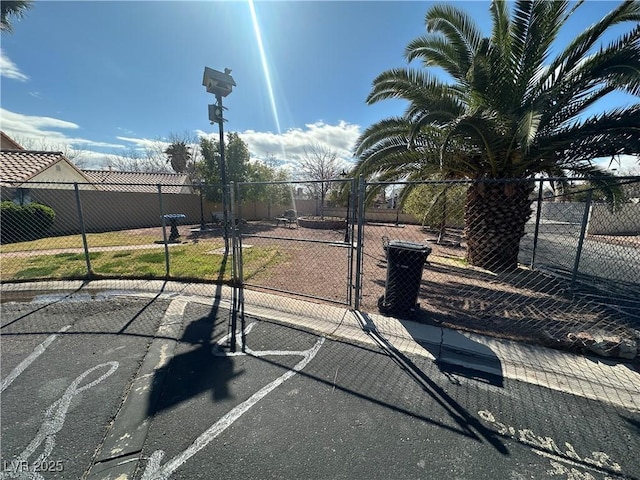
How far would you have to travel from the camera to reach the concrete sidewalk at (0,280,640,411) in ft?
9.19

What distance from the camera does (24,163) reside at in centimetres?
1360

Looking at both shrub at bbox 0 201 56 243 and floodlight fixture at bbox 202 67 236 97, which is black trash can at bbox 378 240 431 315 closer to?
floodlight fixture at bbox 202 67 236 97

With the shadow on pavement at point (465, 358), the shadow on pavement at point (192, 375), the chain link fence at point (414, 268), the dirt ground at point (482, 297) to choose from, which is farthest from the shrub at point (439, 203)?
the shadow on pavement at point (192, 375)

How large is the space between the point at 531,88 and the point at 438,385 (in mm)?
6571

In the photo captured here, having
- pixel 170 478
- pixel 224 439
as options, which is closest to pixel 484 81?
pixel 224 439

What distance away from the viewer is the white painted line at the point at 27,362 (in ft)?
8.91

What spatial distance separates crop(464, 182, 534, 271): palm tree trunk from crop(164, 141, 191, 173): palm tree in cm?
4099

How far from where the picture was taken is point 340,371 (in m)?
2.96

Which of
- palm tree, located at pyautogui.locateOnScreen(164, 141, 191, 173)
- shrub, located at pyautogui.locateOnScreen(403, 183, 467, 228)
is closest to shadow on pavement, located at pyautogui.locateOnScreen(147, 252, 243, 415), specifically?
shrub, located at pyautogui.locateOnScreen(403, 183, 467, 228)

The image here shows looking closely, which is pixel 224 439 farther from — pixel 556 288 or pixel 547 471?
pixel 556 288

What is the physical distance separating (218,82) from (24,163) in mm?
14204

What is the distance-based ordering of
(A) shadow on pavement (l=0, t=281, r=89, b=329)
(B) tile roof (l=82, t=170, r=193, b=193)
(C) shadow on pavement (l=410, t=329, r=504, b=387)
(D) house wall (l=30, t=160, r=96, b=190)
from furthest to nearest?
(B) tile roof (l=82, t=170, r=193, b=193)
(D) house wall (l=30, t=160, r=96, b=190)
(A) shadow on pavement (l=0, t=281, r=89, b=329)
(C) shadow on pavement (l=410, t=329, r=504, b=387)

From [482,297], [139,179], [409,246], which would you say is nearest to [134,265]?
[409,246]

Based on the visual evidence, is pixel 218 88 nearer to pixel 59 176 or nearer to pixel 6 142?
pixel 59 176
